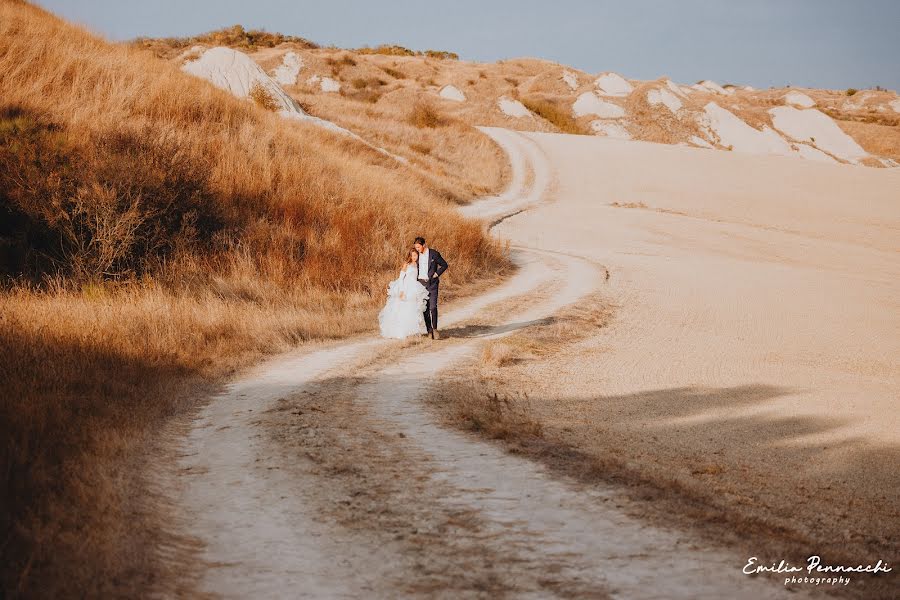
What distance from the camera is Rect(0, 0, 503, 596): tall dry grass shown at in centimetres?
495

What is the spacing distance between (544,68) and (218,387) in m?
112

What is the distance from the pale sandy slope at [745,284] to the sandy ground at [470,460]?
4.2 inches

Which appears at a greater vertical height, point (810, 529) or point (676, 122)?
point (676, 122)

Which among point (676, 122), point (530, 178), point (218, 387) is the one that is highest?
point (676, 122)

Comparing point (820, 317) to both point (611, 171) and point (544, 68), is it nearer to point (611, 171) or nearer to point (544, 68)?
point (611, 171)

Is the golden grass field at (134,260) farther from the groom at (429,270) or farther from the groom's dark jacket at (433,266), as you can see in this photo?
the groom's dark jacket at (433,266)

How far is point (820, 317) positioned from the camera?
16594 millimetres

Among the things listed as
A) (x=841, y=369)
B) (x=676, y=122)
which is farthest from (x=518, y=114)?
(x=841, y=369)

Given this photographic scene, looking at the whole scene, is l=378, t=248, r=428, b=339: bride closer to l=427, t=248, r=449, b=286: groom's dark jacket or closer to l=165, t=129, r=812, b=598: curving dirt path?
l=427, t=248, r=449, b=286: groom's dark jacket

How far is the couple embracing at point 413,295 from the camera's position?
12.5m

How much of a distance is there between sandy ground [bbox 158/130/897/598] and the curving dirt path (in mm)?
16

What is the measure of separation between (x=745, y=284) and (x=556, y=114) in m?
50.7

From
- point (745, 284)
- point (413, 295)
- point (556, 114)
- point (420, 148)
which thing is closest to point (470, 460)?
point (413, 295)

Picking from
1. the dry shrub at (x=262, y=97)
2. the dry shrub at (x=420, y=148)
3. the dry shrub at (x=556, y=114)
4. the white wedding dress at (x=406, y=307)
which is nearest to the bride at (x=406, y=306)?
the white wedding dress at (x=406, y=307)
